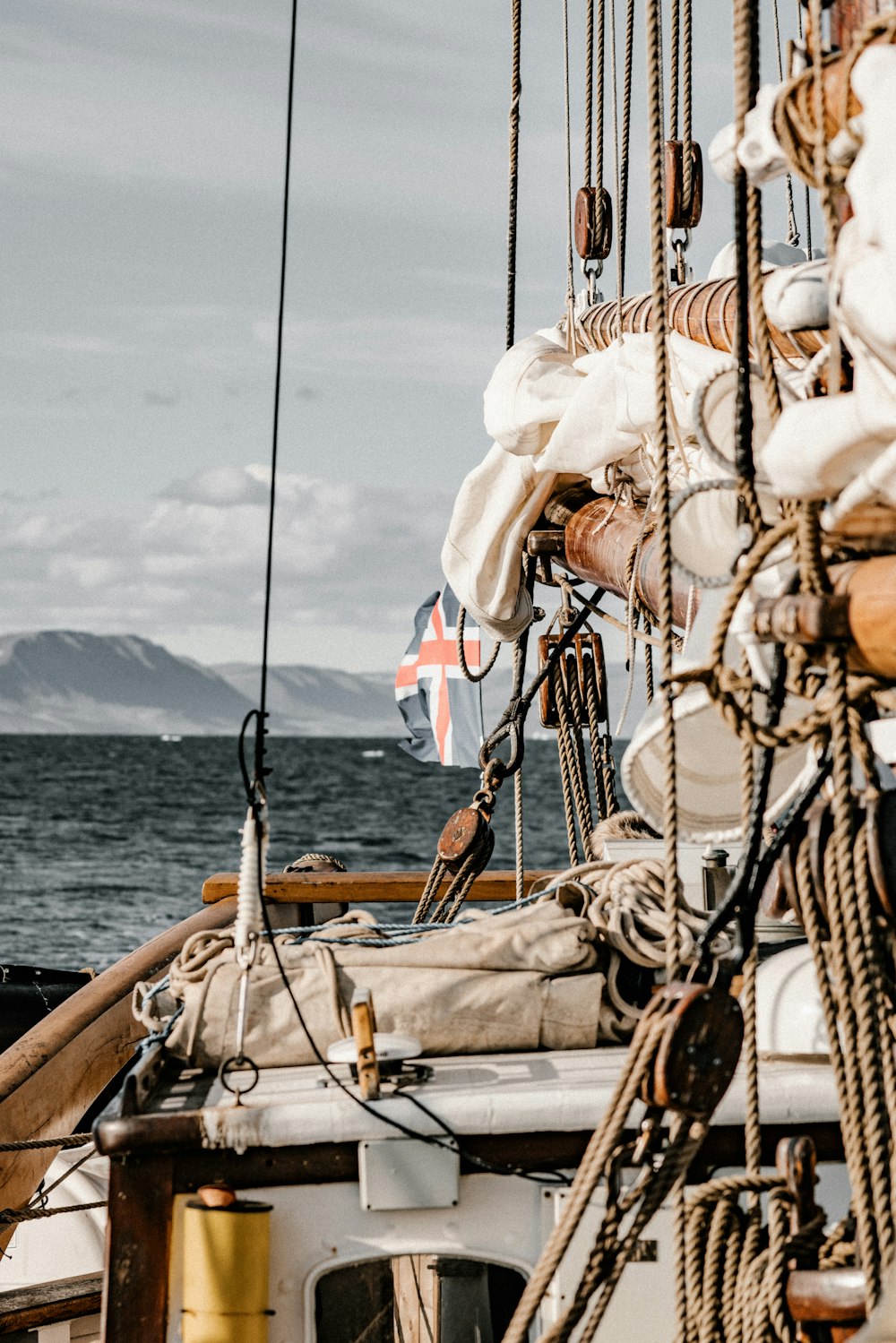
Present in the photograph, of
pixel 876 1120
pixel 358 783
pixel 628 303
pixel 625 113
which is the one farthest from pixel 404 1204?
pixel 358 783

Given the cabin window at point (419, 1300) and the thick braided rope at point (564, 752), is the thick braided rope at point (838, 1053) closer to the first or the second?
the cabin window at point (419, 1300)

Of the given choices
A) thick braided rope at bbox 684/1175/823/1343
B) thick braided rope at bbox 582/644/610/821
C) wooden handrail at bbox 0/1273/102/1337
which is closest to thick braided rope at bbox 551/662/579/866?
thick braided rope at bbox 582/644/610/821

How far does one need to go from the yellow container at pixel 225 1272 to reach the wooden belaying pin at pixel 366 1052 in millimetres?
297

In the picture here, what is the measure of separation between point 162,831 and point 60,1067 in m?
45.6

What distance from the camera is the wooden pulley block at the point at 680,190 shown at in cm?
651

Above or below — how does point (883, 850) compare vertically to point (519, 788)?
below

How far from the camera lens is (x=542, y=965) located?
3535mm

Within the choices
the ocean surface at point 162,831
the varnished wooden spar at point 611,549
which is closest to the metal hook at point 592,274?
the varnished wooden spar at point 611,549

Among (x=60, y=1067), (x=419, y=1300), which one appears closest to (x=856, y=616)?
A: (x=419, y=1300)

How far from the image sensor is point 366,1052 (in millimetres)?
3070

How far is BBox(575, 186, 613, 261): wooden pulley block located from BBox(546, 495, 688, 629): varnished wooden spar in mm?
1481

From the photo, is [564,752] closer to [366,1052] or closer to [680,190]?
[680,190]

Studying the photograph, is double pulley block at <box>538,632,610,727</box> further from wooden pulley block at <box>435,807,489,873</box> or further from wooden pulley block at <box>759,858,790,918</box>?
wooden pulley block at <box>759,858,790,918</box>

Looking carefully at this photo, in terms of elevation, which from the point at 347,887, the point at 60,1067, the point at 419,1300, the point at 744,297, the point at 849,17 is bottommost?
the point at 419,1300
